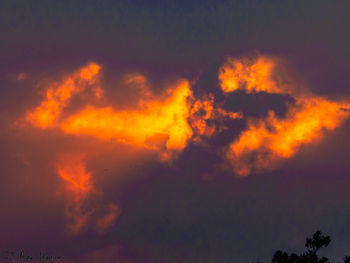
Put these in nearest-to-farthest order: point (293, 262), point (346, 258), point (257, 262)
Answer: point (346, 258) < point (293, 262) < point (257, 262)

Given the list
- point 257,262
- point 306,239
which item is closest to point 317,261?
point 306,239

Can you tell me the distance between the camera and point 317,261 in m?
88.1

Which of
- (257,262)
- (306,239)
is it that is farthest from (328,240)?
(257,262)

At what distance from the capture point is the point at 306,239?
295 feet

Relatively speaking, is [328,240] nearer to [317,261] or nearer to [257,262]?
[317,261]

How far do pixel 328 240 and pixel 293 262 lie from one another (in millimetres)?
7801

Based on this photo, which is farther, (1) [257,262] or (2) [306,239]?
(1) [257,262]

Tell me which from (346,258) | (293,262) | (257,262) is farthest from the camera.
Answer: (257,262)

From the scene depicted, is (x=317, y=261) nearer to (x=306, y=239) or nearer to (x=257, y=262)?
(x=306, y=239)

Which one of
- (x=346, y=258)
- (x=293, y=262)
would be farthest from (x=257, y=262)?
(x=346, y=258)

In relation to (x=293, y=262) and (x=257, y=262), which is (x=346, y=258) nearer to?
(x=293, y=262)

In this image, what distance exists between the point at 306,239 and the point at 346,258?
7.63 meters

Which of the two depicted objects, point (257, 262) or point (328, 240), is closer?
point (328, 240)

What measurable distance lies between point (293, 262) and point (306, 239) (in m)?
5.34
